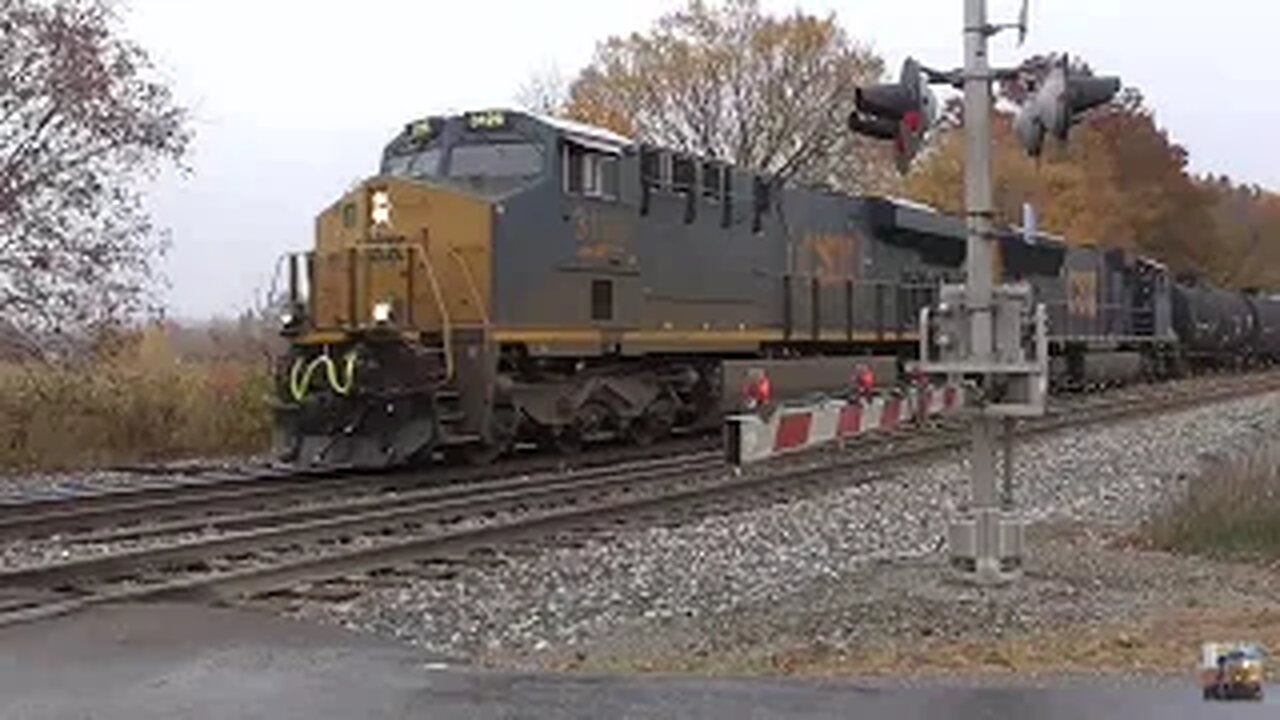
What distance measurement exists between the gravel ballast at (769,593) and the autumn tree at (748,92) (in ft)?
129

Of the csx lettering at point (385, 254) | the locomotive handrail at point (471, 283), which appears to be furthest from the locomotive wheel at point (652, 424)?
the csx lettering at point (385, 254)

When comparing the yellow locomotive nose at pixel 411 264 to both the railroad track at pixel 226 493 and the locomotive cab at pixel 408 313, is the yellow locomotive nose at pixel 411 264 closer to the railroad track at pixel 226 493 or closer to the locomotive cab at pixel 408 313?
the locomotive cab at pixel 408 313

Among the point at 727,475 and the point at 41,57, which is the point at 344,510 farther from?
the point at 41,57

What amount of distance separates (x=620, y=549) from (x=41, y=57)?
1314cm

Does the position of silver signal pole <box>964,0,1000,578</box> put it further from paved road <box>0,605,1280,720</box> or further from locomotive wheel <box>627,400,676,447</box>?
locomotive wheel <box>627,400,676,447</box>

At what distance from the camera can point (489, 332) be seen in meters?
17.5

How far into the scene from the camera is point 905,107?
9.74 metres

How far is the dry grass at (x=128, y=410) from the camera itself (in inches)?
805

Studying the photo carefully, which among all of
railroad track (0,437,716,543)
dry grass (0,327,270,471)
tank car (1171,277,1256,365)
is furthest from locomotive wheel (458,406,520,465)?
tank car (1171,277,1256,365)

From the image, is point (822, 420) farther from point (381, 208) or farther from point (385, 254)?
point (381, 208)

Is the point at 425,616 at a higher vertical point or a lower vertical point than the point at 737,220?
lower

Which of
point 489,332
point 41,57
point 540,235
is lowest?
point 489,332

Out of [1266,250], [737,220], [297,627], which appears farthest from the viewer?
[1266,250]

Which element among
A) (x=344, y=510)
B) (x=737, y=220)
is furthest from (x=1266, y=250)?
(x=344, y=510)
